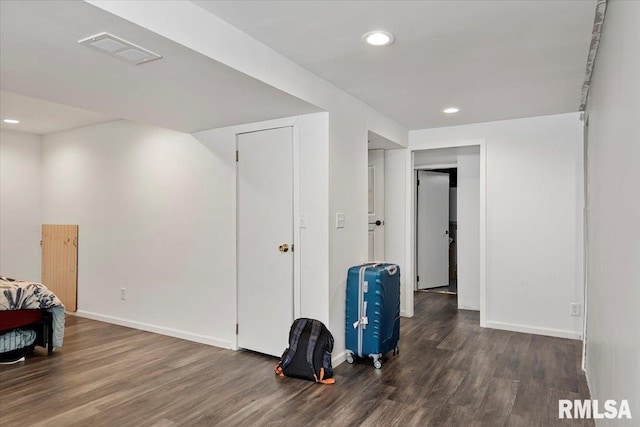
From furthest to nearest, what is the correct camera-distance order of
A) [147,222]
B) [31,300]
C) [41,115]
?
1. [41,115]
2. [147,222]
3. [31,300]

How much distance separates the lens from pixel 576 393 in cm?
288

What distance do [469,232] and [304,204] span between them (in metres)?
3.14

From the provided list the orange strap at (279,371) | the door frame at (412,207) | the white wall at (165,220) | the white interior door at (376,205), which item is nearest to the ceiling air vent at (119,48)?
the white wall at (165,220)

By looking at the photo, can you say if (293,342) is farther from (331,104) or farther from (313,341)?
(331,104)

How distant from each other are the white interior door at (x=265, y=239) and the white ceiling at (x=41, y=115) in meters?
2.16

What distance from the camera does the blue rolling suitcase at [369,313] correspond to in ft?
11.1

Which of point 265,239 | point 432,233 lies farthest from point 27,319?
point 432,233

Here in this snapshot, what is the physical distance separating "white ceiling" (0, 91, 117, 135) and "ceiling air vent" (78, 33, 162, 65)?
98.9 inches

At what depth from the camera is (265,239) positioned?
12.1 ft

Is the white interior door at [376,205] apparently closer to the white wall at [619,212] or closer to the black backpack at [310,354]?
the black backpack at [310,354]

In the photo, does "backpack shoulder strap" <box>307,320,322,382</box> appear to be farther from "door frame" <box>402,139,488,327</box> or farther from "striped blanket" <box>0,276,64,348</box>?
"striped blanket" <box>0,276,64,348</box>

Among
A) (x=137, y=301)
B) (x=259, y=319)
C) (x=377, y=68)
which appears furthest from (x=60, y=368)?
(x=377, y=68)

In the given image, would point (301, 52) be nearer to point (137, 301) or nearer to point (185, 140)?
point (185, 140)

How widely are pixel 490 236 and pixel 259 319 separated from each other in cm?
273
